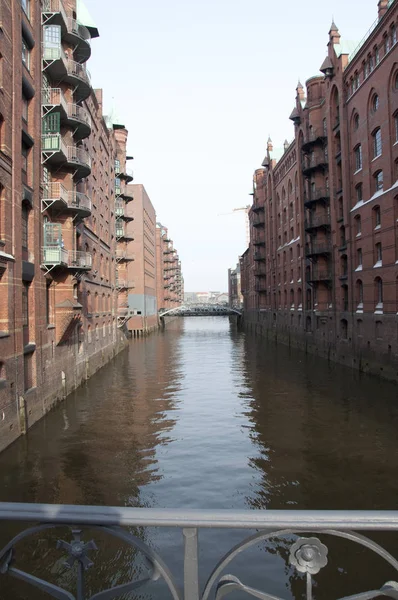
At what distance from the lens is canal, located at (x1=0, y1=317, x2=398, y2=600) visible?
7922mm

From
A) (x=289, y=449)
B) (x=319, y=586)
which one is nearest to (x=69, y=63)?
Answer: (x=289, y=449)

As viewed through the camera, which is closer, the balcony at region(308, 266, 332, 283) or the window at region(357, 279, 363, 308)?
the window at region(357, 279, 363, 308)

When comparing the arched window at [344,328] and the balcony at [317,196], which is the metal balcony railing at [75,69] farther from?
the arched window at [344,328]

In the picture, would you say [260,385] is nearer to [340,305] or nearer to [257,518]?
[340,305]

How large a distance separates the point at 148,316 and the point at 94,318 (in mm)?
38913

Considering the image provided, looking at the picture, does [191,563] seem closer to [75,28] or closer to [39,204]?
[39,204]

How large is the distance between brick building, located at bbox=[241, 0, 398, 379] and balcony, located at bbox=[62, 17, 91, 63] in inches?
563

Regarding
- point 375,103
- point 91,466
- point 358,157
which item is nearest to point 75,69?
point 375,103

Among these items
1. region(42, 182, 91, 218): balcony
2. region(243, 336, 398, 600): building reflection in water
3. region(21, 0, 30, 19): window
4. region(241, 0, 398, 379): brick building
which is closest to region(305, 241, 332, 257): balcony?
region(241, 0, 398, 379): brick building

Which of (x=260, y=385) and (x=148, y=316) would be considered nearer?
(x=260, y=385)

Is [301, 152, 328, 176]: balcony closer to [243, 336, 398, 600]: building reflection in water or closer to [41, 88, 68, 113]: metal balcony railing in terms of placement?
[243, 336, 398, 600]: building reflection in water

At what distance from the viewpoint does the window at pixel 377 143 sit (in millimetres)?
25436

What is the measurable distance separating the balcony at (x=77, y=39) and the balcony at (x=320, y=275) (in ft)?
68.9

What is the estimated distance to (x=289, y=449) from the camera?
Result: 46.7 ft
